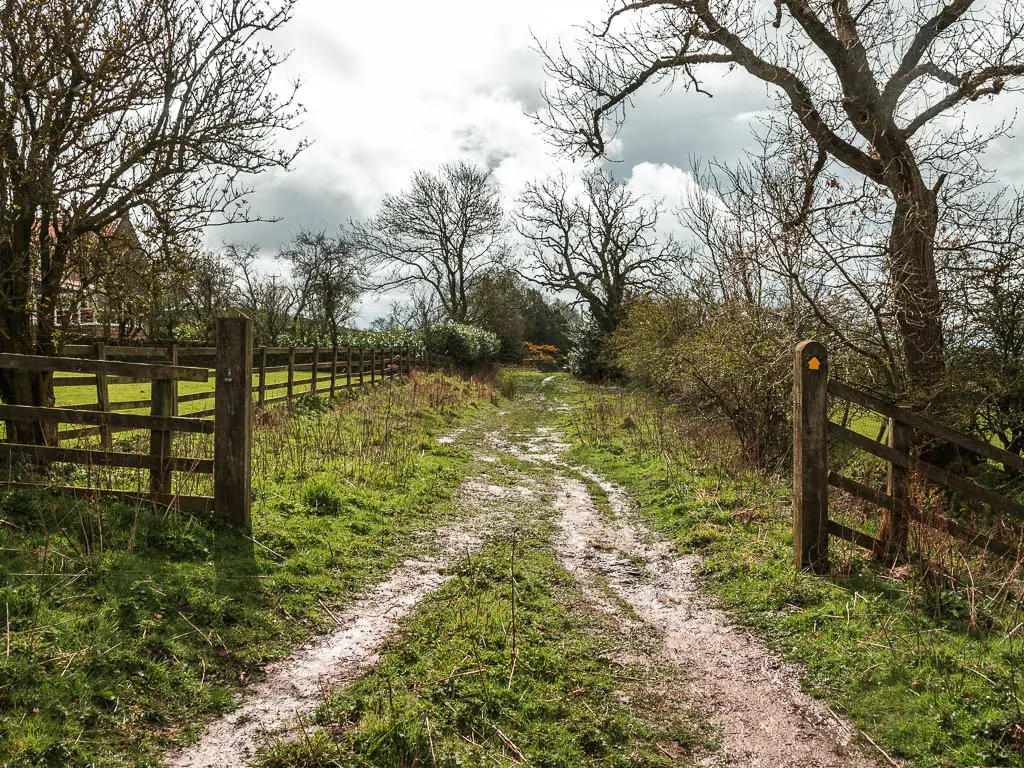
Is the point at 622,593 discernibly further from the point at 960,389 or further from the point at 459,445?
the point at 459,445

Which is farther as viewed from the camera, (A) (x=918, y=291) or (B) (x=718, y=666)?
(A) (x=918, y=291)

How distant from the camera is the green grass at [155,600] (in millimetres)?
3275

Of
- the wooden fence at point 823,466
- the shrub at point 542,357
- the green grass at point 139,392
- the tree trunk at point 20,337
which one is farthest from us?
the shrub at point 542,357

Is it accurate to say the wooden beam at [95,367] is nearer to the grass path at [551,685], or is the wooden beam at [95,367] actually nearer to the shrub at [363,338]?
the grass path at [551,685]

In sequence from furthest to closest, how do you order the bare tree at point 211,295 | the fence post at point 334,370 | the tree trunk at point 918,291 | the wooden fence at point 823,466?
1. the bare tree at point 211,295
2. the fence post at point 334,370
3. the tree trunk at point 918,291
4. the wooden fence at point 823,466

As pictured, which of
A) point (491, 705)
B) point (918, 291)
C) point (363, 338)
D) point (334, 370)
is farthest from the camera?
point (363, 338)

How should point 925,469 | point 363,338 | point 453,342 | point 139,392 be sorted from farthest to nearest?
point 453,342, point 363,338, point 139,392, point 925,469

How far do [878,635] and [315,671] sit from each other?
3.89 m

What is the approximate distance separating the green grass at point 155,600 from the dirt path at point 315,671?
6.0 inches

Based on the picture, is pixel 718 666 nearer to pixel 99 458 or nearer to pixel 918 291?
pixel 99 458

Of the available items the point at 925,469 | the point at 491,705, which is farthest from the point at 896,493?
the point at 491,705

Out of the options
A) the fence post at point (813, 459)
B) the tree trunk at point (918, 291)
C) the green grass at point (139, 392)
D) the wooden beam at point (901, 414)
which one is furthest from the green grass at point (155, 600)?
the green grass at point (139, 392)

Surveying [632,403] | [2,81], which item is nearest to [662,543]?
[2,81]

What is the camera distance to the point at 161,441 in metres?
5.86
